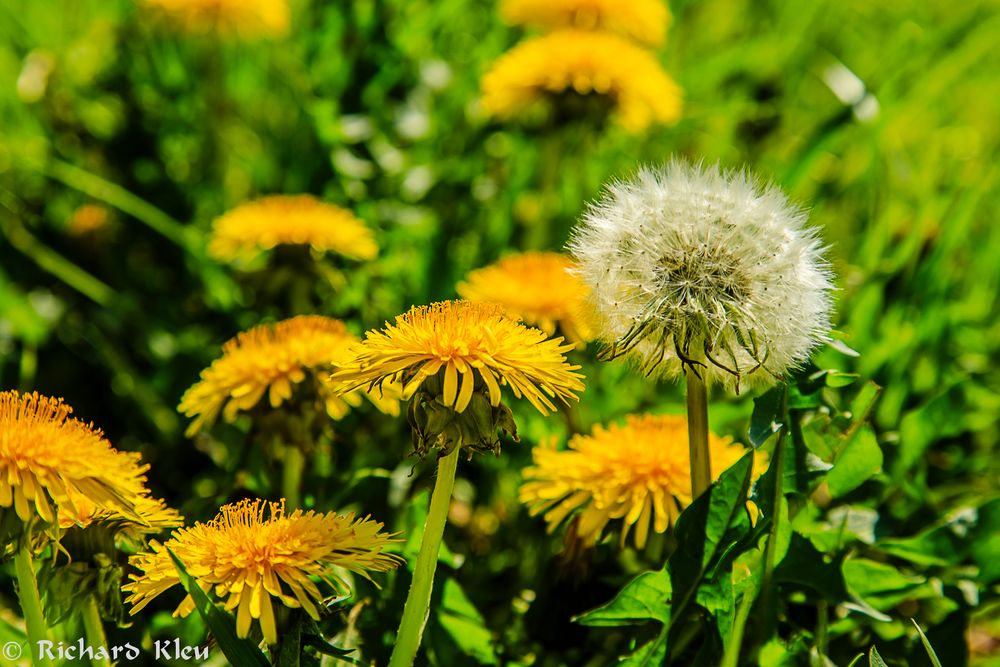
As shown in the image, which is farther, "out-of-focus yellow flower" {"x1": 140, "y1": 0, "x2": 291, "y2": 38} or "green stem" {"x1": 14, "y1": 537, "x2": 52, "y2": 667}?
"out-of-focus yellow flower" {"x1": 140, "y1": 0, "x2": 291, "y2": 38}

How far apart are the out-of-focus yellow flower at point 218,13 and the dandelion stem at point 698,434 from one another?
5.45 feet

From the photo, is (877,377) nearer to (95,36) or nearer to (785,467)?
(785,467)

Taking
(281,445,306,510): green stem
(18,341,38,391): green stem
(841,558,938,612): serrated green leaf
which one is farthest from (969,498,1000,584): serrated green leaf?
(18,341,38,391): green stem

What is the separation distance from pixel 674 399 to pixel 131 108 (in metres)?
1.50

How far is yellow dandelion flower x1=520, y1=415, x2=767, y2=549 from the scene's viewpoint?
1242mm

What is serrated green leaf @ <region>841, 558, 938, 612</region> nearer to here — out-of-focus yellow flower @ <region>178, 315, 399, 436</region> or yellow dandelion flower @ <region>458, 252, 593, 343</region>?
yellow dandelion flower @ <region>458, 252, 593, 343</region>

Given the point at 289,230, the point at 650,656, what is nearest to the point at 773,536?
the point at 650,656

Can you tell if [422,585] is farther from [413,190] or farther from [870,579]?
[413,190]

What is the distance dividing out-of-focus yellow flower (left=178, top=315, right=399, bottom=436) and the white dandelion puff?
37 centimetres

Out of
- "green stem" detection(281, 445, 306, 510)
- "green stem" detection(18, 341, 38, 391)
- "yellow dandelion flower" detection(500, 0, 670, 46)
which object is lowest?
"green stem" detection(281, 445, 306, 510)

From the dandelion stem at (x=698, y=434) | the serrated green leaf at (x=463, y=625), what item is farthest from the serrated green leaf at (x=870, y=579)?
the serrated green leaf at (x=463, y=625)

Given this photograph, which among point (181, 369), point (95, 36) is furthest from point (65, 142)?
point (181, 369)

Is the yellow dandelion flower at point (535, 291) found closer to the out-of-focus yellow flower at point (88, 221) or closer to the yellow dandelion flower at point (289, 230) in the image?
the yellow dandelion flower at point (289, 230)

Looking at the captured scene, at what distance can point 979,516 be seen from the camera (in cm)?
140
